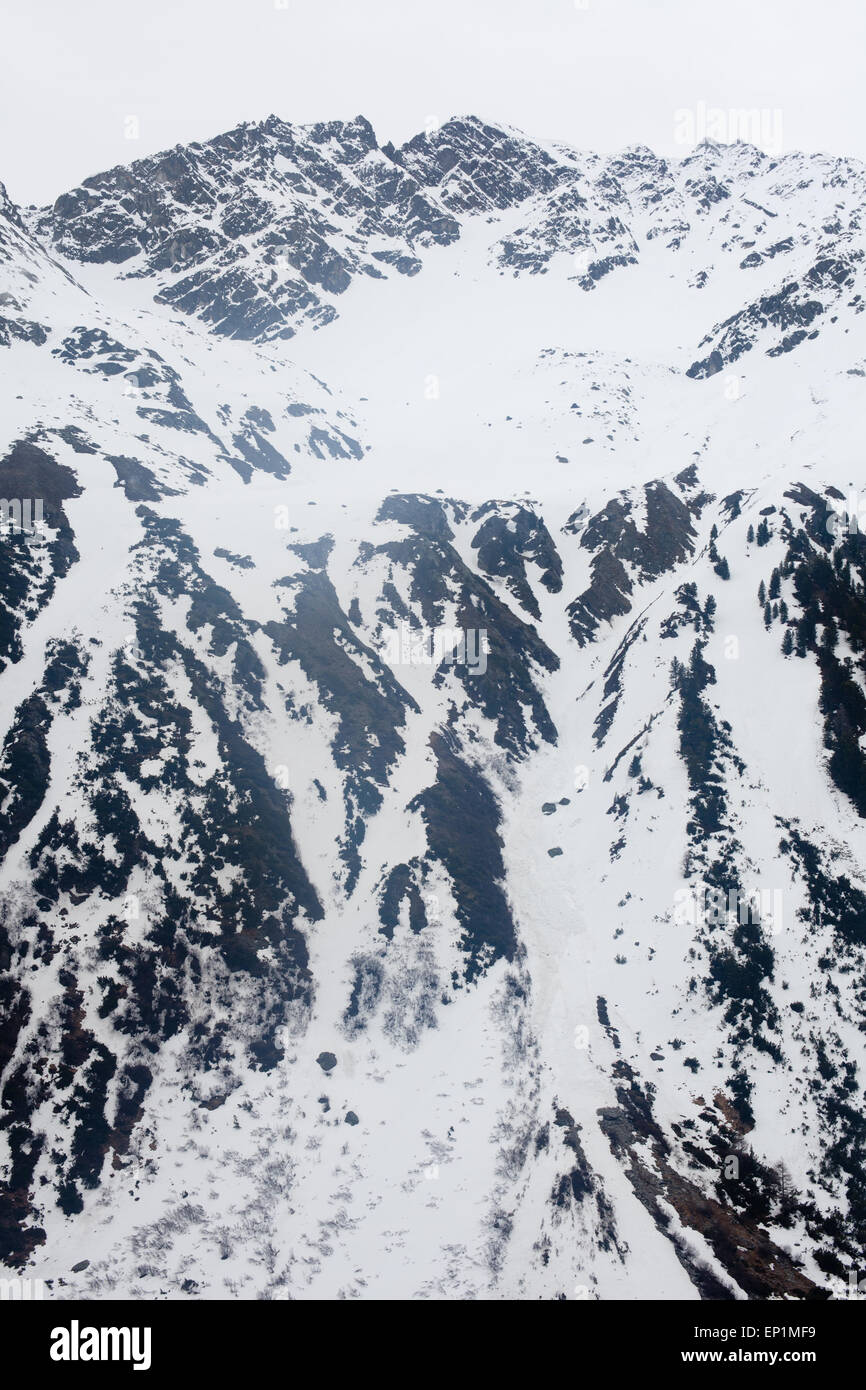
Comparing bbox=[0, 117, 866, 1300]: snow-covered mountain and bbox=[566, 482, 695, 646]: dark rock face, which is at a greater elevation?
bbox=[566, 482, 695, 646]: dark rock face

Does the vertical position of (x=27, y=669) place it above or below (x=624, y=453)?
below

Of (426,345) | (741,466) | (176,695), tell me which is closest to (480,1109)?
(176,695)

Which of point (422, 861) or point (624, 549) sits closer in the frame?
point (422, 861)

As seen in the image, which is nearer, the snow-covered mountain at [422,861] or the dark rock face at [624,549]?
the snow-covered mountain at [422,861]

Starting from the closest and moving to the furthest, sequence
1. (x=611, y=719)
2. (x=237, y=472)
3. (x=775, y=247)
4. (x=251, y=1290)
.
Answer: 1. (x=251, y=1290)
2. (x=611, y=719)
3. (x=237, y=472)
4. (x=775, y=247)

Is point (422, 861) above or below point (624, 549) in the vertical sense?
below

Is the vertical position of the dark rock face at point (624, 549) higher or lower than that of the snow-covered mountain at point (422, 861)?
higher

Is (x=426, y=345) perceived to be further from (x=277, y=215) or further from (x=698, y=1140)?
(x=698, y=1140)

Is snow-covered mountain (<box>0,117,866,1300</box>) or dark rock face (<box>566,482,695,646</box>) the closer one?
snow-covered mountain (<box>0,117,866,1300</box>)
